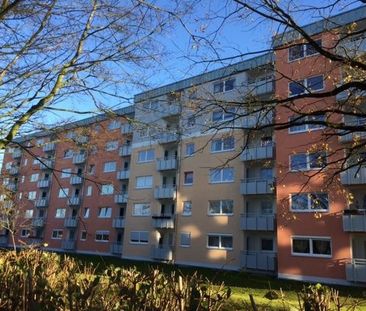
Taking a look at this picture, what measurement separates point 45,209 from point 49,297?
5426cm

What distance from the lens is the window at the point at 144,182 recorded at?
3917cm

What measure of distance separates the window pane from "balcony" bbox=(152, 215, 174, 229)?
12.1 meters

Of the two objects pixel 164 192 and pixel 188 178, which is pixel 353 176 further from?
pixel 164 192

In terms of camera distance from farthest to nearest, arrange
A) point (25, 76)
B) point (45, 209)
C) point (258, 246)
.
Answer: point (45, 209)
point (258, 246)
point (25, 76)

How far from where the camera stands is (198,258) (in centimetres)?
3200

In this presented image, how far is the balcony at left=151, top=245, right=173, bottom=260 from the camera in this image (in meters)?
34.3

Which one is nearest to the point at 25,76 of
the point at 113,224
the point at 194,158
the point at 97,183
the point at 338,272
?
the point at 97,183

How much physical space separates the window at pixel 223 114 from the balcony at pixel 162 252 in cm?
2819

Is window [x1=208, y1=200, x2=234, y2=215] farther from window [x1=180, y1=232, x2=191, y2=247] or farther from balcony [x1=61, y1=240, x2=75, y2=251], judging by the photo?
balcony [x1=61, y1=240, x2=75, y2=251]

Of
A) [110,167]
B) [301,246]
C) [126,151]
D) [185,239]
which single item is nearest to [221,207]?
[185,239]

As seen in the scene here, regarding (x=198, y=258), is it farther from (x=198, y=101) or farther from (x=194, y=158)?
(x=198, y=101)

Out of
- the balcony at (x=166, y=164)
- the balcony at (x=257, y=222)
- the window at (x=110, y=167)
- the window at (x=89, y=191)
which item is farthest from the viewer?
the window at (x=89, y=191)

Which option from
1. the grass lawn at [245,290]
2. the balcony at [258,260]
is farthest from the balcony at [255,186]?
the grass lawn at [245,290]

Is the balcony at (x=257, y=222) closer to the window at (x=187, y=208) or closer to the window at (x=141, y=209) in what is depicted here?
the window at (x=187, y=208)
